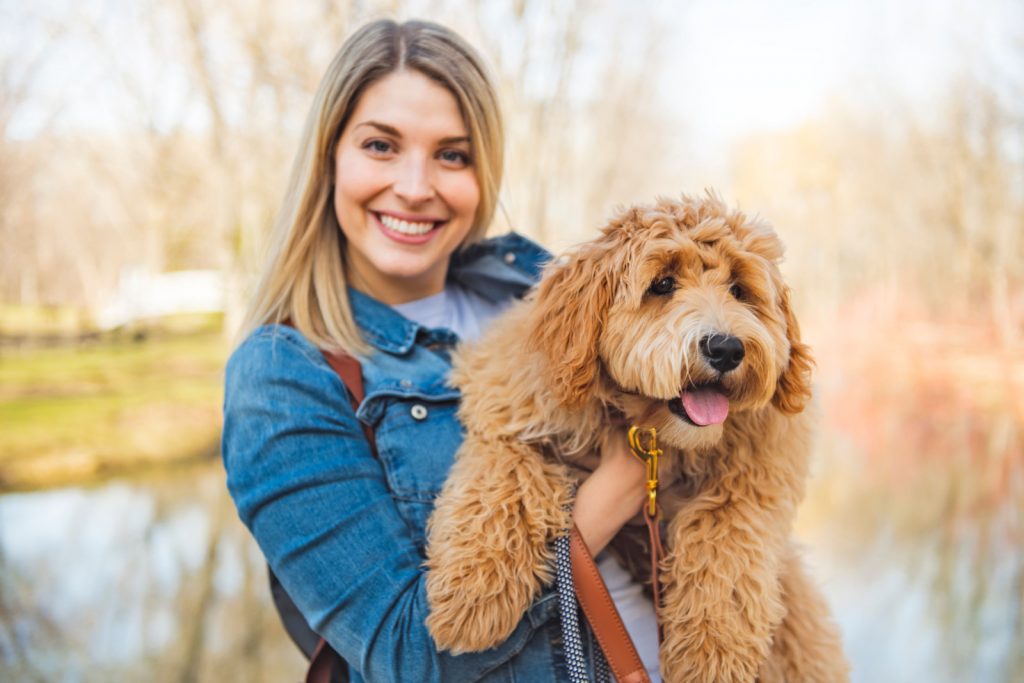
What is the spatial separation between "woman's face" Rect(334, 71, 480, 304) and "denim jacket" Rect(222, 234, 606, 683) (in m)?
0.46

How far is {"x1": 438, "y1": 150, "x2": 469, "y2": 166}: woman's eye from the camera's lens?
7.80 feet

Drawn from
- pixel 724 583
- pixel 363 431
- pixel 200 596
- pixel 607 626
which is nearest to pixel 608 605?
pixel 607 626

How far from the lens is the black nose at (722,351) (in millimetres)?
1804

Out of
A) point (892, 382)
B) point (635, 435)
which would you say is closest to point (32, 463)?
point (635, 435)

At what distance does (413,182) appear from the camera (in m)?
2.23

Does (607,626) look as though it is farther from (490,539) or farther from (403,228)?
(403,228)

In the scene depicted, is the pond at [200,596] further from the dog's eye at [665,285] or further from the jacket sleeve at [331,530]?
the jacket sleeve at [331,530]

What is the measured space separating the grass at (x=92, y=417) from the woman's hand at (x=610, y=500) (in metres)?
7.49

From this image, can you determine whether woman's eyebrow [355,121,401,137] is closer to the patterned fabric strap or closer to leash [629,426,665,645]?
leash [629,426,665,645]

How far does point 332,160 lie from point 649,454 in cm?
139

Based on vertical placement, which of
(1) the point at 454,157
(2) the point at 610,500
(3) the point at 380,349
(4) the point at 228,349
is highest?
(1) the point at 454,157

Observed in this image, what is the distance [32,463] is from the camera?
7.61 m

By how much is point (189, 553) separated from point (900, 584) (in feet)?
23.6

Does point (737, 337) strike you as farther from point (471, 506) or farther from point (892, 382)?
point (892, 382)
